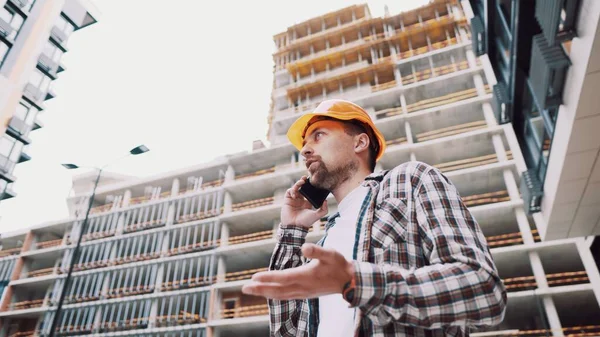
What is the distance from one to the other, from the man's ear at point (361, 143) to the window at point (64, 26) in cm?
3838

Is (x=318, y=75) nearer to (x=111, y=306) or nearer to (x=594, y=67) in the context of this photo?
(x=111, y=306)

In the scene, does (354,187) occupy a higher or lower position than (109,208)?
lower

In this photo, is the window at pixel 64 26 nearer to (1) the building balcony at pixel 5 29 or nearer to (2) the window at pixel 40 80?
(2) the window at pixel 40 80

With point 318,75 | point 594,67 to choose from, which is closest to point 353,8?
point 318,75

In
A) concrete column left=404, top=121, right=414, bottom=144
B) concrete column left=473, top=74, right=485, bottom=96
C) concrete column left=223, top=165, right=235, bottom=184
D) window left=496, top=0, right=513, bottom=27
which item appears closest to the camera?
window left=496, top=0, right=513, bottom=27

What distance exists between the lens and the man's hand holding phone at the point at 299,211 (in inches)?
89.3

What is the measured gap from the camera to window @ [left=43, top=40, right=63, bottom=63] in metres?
31.5

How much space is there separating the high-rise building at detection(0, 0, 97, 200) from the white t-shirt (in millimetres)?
31290

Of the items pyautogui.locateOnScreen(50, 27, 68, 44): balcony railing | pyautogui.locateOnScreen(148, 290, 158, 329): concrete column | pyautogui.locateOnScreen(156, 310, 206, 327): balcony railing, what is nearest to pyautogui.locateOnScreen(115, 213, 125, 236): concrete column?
pyautogui.locateOnScreen(148, 290, 158, 329): concrete column

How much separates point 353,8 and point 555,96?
3209 cm

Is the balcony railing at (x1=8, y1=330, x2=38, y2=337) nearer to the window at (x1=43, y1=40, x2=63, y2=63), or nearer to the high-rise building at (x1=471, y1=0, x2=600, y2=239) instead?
the window at (x1=43, y1=40, x2=63, y2=63)

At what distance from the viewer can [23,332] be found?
29750 millimetres

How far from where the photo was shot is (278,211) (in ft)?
81.2

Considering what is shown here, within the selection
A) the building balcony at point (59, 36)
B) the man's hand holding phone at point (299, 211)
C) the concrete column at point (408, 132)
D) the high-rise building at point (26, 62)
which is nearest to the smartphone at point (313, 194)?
the man's hand holding phone at point (299, 211)
